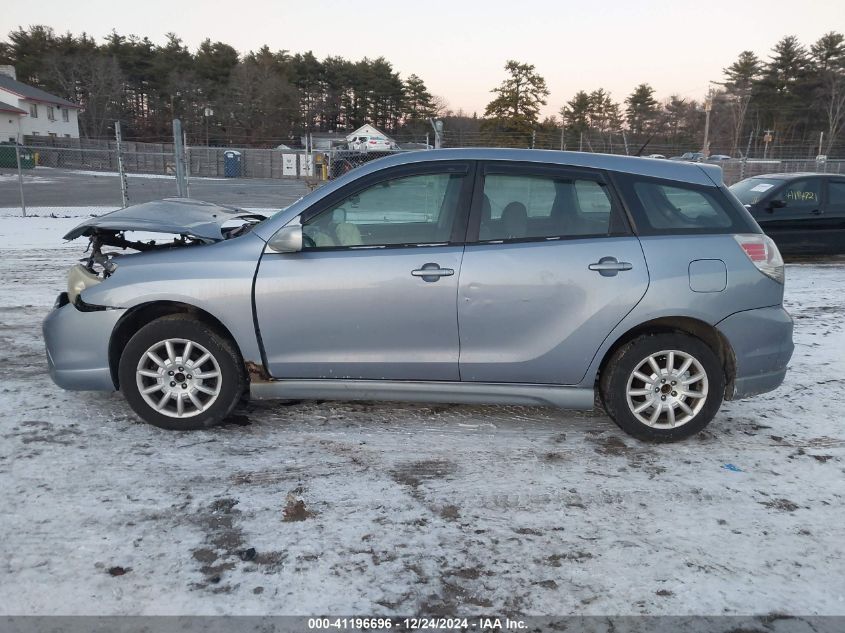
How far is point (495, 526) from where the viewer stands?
9.87ft

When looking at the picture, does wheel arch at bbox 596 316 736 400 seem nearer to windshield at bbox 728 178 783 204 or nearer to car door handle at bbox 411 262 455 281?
car door handle at bbox 411 262 455 281

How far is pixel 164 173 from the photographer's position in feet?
147

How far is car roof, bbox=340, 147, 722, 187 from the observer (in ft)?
13.0

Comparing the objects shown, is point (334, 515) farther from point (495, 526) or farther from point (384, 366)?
point (384, 366)

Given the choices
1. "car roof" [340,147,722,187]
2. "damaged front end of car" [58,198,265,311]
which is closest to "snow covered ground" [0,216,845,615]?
"damaged front end of car" [58,198,265,311]

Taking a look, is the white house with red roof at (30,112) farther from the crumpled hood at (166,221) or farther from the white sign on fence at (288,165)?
the crumpled hood at (166,221)

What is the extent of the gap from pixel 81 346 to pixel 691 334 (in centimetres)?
365

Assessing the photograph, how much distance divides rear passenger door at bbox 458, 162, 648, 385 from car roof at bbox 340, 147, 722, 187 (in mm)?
100

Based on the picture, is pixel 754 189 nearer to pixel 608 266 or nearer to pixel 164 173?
pixel 608 266

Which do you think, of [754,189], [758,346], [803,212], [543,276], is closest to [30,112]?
[754,189]

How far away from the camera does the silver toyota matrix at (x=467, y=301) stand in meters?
3.74

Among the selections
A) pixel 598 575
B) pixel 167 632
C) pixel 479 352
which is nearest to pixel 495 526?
pixel 598 575

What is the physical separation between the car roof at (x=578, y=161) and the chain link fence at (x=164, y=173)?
7.79 metres

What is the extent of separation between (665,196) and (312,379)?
2367mm
